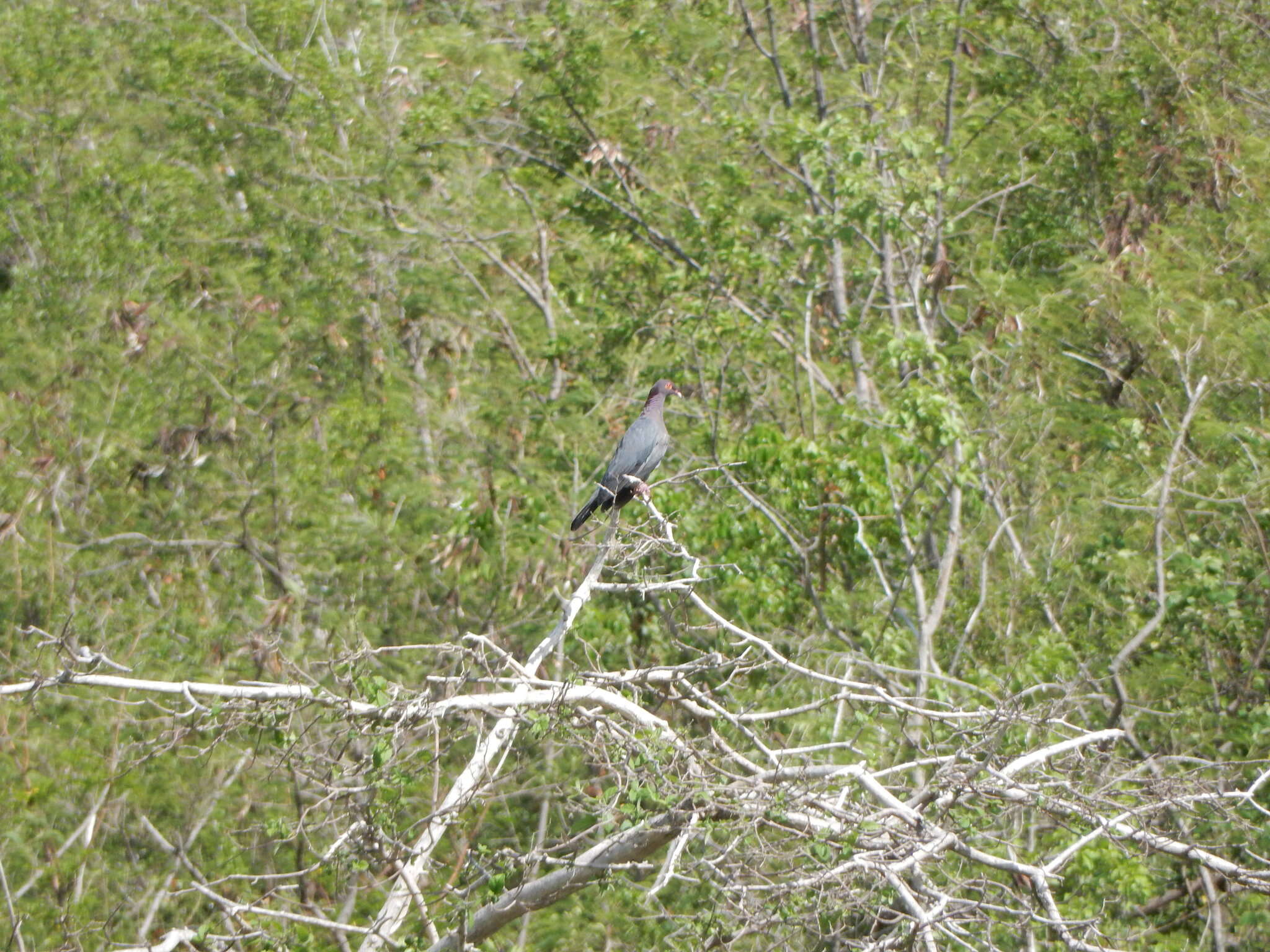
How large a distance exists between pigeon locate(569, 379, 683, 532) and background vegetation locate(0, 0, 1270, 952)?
2.15 ft

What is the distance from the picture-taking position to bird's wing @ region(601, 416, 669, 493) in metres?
7.99

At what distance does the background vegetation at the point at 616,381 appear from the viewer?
8695 mm

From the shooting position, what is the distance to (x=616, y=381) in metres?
12.0

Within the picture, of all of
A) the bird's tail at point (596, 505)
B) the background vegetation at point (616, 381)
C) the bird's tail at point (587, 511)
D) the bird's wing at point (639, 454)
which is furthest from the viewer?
the background vegetation at point (616, 381)

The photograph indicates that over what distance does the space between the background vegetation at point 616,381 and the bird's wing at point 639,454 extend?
2.28 feet

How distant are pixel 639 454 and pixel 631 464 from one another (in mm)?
71

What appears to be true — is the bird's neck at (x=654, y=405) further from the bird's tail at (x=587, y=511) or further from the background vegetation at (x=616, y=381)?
the bird's tail at (x=587, y=511)

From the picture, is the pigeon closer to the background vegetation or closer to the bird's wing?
the bird's wing

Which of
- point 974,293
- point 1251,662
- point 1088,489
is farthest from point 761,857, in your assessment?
point 974,293

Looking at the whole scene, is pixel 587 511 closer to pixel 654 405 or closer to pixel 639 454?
pixel 639 454

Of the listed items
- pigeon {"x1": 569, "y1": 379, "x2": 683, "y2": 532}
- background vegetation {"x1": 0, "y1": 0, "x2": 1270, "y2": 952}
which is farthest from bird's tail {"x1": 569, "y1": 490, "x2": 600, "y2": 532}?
background vegetation {"x1": 0, "y1": 0, "x2": 1270, "y2": 952}

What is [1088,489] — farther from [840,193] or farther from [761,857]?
[761,857]

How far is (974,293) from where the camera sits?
11734mm

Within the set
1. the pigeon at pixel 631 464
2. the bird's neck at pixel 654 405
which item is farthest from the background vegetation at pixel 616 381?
the pigeon at pixel 631 464
